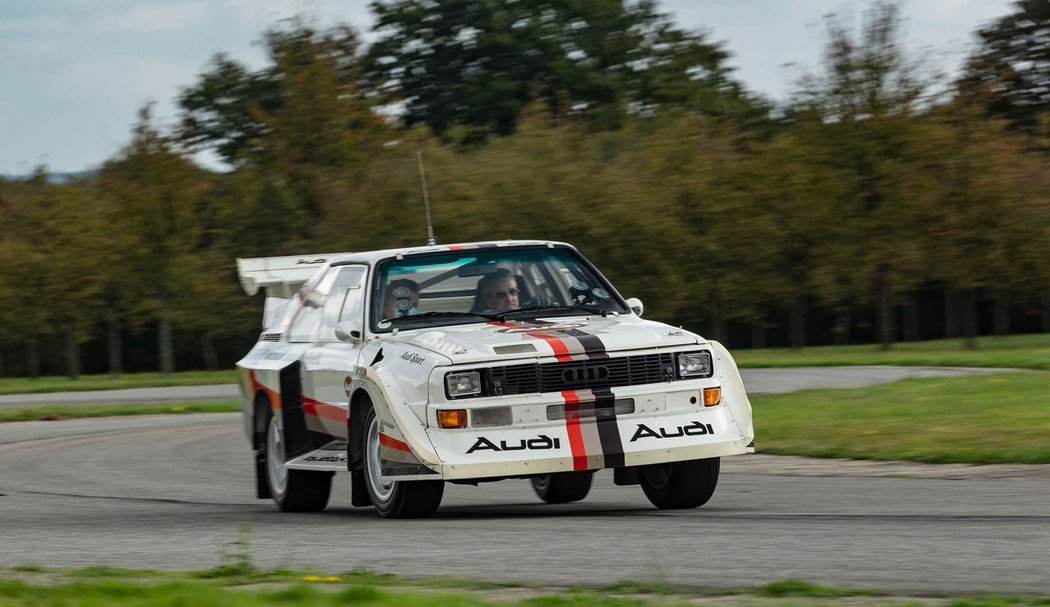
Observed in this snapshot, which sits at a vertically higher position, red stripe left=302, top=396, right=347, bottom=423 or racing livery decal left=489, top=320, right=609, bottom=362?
racing livery decal left=489, top=320, right=609, bottom=362

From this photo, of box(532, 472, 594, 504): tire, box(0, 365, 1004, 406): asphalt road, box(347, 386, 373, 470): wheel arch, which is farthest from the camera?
box(0, 365, 1004, 406): asphalt road

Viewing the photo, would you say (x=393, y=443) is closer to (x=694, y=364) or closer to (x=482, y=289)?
(x=482, y=289)

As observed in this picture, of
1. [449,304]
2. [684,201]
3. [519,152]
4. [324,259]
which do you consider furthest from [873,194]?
[449,304]

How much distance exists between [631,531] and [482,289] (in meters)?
2.75

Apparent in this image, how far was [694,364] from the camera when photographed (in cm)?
936

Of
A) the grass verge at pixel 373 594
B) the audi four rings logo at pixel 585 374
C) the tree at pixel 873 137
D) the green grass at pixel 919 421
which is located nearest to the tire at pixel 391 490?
the audi four rings logo at pixel 585 374

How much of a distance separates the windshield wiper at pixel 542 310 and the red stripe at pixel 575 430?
138 centimetres

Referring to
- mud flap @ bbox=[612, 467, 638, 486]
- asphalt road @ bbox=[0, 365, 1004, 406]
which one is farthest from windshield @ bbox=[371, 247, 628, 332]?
asphalt road @ bbox=[0, 365, 1004, 406]

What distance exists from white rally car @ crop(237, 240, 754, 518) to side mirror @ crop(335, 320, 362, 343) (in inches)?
0.6

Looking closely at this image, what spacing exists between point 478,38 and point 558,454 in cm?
6691

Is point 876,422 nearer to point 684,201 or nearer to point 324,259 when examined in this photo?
point 324,259

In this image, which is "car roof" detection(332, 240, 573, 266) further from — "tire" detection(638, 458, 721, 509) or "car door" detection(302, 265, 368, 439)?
"tire" detection(638, 458, 721, 509)

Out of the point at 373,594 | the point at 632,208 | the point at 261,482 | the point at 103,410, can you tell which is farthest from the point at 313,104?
Answer: the point at 373,594

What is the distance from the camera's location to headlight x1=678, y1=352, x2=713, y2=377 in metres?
9.31
